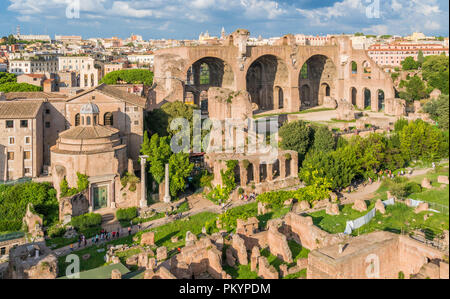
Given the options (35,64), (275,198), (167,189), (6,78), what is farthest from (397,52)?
(35,64)

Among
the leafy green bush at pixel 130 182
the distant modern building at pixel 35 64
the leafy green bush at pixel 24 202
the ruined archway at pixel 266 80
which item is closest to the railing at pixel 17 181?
the leafy green bush at pixel 24 202

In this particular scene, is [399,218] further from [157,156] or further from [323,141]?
[157,156]

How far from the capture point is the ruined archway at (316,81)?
172ft

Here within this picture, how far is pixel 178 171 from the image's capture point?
2723 cm

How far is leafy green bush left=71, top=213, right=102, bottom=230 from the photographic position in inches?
934

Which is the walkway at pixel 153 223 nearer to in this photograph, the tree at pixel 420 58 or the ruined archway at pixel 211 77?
the ruined archway at pixel 211 77

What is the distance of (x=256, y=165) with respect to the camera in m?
28.4

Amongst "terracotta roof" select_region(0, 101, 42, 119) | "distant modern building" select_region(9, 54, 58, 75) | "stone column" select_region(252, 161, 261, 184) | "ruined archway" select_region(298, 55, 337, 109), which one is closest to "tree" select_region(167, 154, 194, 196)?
"stone column" select_region(252, 161, 261, 184)

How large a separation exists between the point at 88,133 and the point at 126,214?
17.0 ft

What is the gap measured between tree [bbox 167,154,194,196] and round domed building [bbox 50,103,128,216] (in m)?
2.94

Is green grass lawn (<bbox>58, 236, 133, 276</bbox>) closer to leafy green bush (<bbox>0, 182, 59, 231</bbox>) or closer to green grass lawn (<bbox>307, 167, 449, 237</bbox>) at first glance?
leafy green bush (<bbox>0, 182, 59, 231</bbox>)
